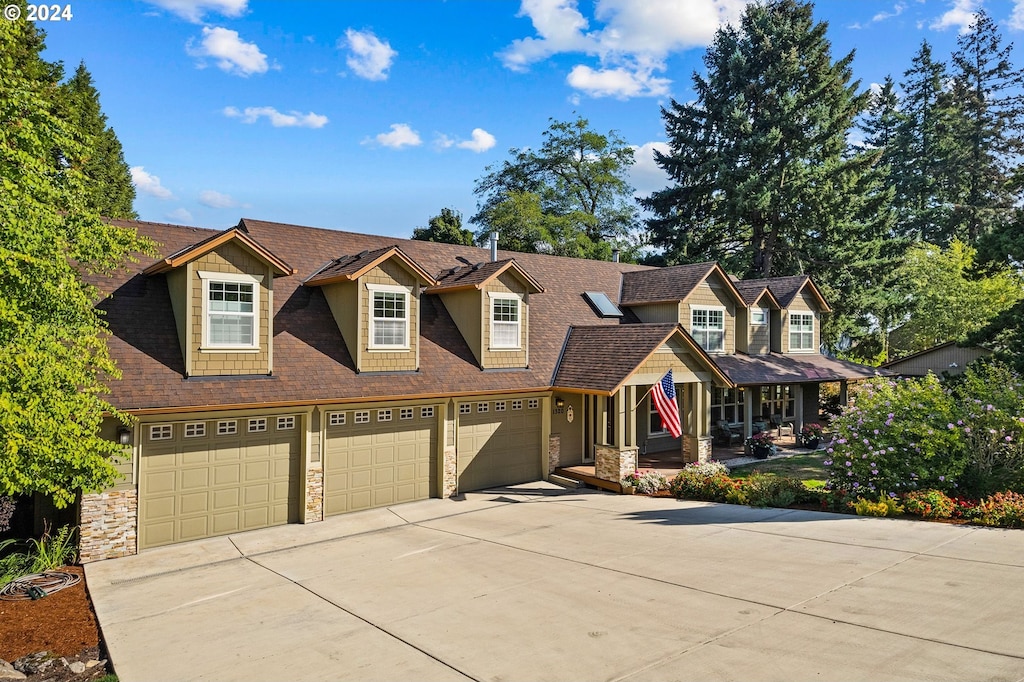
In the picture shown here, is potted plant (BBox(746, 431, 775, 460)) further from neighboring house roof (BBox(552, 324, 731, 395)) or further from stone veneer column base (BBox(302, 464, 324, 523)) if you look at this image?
stone veneer column base (BBox(302, 464, 324, 523))

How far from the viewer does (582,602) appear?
8375 millimetres

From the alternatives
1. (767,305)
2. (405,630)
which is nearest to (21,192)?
(405,630)

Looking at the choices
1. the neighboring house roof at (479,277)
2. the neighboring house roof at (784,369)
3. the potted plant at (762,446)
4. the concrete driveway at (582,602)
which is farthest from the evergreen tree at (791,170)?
the concrete driveway at (582,602)

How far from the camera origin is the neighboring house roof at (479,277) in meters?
17.0

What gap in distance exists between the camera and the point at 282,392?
13148 mm

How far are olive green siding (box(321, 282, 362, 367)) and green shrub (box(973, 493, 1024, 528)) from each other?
12.6 meters

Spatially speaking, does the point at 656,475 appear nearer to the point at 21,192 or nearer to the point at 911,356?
the point at 21,192

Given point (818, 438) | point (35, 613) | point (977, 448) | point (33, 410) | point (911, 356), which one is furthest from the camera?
point (911, 356)

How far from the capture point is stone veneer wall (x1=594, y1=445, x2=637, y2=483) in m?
16.4

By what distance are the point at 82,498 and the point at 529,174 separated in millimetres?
38645

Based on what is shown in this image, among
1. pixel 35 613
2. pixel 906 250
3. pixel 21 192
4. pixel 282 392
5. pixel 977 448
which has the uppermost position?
pixel 906 250

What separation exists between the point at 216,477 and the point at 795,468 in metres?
15.8

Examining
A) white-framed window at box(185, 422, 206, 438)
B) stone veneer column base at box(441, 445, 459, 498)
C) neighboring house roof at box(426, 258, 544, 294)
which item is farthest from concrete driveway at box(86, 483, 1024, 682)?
neighboring house roof at box(426, 258, 544, 294)

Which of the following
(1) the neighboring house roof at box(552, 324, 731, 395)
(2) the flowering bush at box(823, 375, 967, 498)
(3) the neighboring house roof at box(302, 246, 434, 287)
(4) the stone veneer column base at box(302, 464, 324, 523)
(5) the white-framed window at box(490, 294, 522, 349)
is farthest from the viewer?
(5) the white-framed window at box(490, 294, 522, 349)
